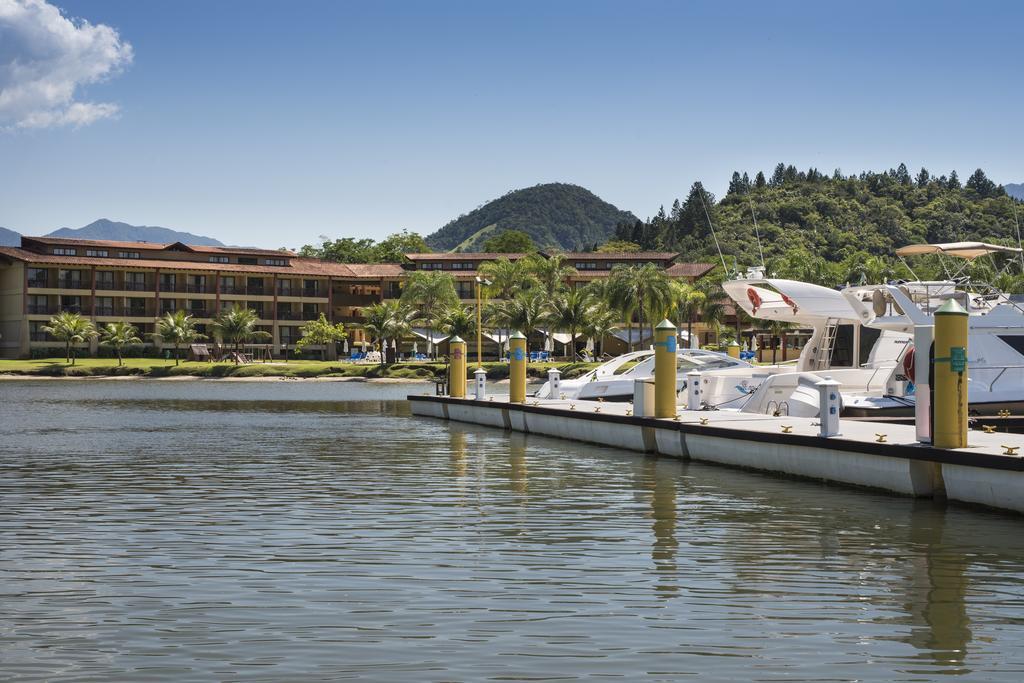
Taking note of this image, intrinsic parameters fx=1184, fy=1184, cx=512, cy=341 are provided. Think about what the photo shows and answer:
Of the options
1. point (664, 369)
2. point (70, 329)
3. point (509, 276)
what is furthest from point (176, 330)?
point (664, 369)

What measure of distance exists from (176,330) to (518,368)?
224 feet

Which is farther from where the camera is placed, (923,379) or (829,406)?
(829,406)

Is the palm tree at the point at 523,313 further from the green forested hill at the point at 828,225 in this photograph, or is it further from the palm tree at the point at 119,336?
the green forested hill at the point at 828,225

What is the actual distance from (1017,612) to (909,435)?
1015 centimetres

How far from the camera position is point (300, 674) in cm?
820

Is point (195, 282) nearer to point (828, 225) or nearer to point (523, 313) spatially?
point (523, 313)

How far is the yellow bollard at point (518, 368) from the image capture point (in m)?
35.2

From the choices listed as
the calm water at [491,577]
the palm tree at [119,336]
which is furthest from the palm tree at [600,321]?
the calm water at [491,577]

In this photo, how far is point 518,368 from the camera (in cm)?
3669

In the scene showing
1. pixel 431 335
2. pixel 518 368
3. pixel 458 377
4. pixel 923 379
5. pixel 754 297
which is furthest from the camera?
pixel 431 335

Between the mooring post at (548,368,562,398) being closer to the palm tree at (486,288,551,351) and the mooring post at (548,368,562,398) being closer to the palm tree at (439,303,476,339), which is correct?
the palm tree at (486,288,551,351)

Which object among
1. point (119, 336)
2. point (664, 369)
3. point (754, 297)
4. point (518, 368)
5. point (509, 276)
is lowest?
point (119, 336)

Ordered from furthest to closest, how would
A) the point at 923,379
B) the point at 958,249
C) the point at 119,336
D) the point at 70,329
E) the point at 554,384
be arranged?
the point at 119,336
the point at 70,329
the point at 554,384
the point at 958,249
the point at 923,379

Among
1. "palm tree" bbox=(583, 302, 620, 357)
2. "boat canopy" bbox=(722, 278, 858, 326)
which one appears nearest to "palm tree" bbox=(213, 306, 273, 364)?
"palm tree" bbox=(583, 302, 620, 357)
